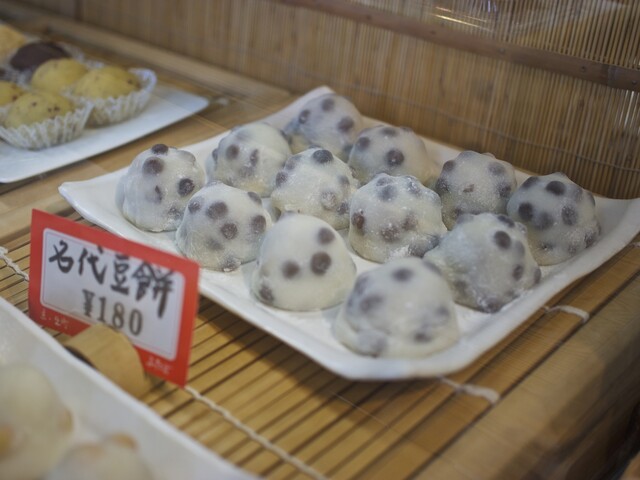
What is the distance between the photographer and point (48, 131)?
1.50m

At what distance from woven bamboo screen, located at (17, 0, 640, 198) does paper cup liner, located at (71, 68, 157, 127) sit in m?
0.33

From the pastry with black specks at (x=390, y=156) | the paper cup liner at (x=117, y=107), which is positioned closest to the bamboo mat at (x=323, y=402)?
the pastry with black specks at (x=390, y=156)

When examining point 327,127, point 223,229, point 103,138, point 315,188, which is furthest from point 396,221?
point 103,138

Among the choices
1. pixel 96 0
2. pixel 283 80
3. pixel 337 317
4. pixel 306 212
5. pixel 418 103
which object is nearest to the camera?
pixel 337 317

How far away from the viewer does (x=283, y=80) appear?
183 cm

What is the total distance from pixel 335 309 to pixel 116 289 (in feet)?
0.98

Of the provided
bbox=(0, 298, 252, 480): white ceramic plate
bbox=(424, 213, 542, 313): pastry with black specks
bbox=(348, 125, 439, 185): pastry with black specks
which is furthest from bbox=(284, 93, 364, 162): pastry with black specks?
bbox=(0, 298, 252, 480): white ceramic plate

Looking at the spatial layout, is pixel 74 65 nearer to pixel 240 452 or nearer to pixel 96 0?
pixel 96 0

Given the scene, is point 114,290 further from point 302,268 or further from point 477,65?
point 477,65

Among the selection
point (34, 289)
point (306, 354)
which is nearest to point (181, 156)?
point (34, 289)

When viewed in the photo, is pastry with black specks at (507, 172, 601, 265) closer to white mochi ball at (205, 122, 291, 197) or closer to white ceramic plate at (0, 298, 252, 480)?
white mochi ball at (205, 122, 291, 197)

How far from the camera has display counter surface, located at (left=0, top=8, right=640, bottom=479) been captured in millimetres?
828

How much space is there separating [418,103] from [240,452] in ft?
3.15

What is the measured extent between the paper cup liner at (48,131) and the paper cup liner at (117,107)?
39mm
